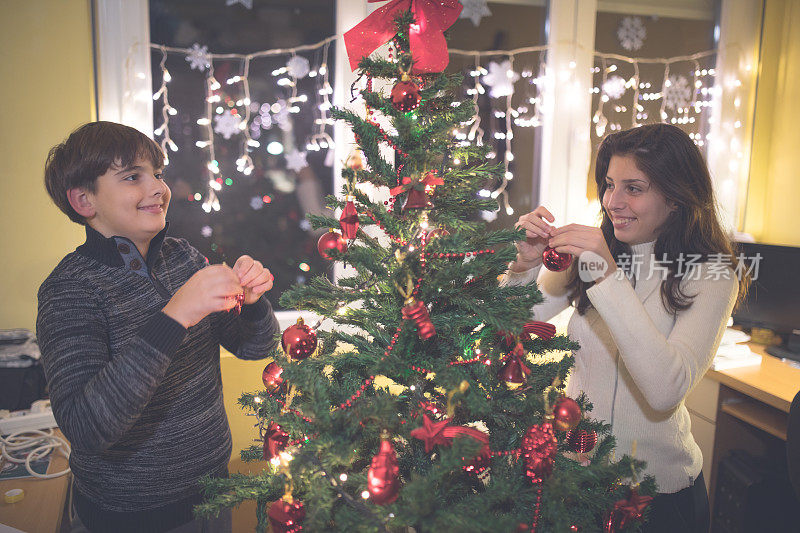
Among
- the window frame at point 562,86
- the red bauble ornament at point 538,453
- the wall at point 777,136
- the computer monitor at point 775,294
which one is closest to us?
the red bauble ornament at point 538,453

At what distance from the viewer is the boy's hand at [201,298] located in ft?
2.85

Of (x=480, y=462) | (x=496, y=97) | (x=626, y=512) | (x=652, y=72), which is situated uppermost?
(x=652, y=72)

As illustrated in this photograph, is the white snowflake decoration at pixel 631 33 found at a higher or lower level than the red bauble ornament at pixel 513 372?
higher

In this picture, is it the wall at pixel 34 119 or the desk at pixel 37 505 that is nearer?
the desk at pixel 37 505

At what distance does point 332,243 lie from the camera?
33.2 inches

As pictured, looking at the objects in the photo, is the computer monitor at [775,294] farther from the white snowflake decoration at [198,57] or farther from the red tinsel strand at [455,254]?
the white snowflake decoration at [198,57]

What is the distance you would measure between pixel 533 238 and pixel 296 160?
1436mm

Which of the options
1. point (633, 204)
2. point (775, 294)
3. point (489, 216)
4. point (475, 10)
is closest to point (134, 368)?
point (633, 204)

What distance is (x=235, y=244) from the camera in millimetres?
2277

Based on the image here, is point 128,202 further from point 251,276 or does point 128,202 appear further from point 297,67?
point 297,67

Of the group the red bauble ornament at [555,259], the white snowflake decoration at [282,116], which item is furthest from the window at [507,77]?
the red bauble ornament at [555,259]

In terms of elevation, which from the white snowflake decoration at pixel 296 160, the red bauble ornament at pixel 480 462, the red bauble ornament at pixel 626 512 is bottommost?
the red bauble ornament at pixel 626 512

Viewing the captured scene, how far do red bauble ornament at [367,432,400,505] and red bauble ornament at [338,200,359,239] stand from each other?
0.35m

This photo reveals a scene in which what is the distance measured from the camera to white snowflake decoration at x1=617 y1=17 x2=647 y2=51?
256 cm
